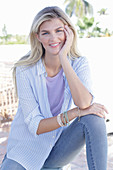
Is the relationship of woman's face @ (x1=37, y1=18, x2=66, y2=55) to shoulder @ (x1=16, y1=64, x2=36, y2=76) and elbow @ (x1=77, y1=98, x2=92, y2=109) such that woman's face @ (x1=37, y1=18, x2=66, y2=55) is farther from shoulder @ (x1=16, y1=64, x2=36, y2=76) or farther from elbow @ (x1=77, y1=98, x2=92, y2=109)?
elbow @ (x1=77, y1=98, x2=92, y2=109)

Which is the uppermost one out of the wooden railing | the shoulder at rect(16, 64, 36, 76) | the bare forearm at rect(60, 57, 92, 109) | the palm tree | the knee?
the palm tree

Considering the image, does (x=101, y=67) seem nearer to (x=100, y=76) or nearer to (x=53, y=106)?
(x=100, y=76)

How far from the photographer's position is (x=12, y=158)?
5.78 ft

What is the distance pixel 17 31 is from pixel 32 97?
2837cm

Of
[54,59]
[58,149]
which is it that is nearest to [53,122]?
[58,149]

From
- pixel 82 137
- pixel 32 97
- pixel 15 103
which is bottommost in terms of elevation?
pixel 15 103

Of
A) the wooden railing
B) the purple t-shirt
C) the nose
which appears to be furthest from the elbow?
the wooden railing

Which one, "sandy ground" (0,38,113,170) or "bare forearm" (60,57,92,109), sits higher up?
"bare forearm" (60,57,92,109)

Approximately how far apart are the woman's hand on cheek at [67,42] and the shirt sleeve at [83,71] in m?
0.12

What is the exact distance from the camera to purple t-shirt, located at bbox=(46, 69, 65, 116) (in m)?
1.92

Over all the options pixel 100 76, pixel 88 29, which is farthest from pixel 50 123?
pixel 88 29

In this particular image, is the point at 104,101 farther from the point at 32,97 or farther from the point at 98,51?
the point at 32,97

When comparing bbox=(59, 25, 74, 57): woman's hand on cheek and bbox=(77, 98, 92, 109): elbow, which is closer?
bbox=(77, 98, 92, 109): elbow

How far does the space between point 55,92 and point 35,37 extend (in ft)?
1.36
